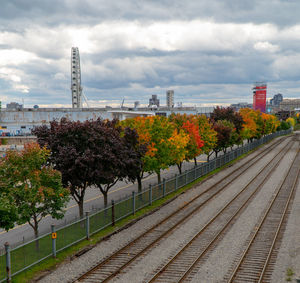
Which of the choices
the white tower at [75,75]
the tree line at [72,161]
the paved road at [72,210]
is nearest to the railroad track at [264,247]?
the tree line at [72,161]

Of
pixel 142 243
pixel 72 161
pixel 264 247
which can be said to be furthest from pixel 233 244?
pixel 72 161

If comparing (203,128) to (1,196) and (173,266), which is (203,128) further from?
(1,196)

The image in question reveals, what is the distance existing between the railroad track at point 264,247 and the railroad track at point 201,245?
1938 mm

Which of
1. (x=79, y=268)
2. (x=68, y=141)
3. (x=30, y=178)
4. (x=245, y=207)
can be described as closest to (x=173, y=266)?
(x=79, y=268)

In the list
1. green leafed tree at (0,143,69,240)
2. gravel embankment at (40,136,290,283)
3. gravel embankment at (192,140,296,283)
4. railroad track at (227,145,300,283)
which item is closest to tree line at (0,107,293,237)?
green leafed tree at (0,143,69,240)

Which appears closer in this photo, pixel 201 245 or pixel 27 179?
pixel 27 179

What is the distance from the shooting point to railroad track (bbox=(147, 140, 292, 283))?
51.0 ft

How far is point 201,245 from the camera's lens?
19266mm

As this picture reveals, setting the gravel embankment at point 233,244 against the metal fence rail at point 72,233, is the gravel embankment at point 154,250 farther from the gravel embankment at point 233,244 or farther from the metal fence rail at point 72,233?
the metal fence rail at point 72,233

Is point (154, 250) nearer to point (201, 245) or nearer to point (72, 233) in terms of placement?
point (201, 245)

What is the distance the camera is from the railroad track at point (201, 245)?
15.5m

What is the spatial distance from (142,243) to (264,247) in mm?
7117

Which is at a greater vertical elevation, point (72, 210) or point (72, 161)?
point (72, 161)

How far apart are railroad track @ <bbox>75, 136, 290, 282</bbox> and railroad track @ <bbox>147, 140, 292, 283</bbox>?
1972 mm
